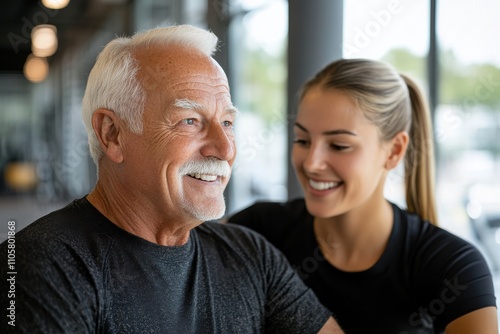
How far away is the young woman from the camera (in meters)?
1.89

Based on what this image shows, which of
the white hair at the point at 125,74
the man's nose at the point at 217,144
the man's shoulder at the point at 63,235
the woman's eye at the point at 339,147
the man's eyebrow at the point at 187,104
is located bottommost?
the man's shoulder at the point at 63,235

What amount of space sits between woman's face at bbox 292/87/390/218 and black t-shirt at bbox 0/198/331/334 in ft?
1.03

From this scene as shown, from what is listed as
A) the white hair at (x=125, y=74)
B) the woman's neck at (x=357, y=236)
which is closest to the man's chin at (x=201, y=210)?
the white hair at (x=125, y=74)

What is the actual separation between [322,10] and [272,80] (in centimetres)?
250

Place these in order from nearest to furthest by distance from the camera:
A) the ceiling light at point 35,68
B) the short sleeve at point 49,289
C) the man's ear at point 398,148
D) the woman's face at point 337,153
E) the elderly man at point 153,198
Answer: the short sleeve at point 49,289
the elderly man at point 153,198
the woman's face at point 337,153
the man's ear at point 398,148
the ceiling light at point 35,68

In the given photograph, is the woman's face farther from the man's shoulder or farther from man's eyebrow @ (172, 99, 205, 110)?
the man's shoulder

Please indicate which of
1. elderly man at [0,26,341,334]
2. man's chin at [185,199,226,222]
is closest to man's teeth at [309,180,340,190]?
elderly man at [0,26,341,334]

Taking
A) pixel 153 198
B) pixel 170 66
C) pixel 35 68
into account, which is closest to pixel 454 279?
pixel 153 198

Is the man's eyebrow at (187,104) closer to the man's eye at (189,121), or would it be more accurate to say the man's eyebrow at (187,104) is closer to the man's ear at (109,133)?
the man's eye at (189,121)

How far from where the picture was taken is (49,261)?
1359mm

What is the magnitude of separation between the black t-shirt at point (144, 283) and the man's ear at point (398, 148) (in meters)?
0.55

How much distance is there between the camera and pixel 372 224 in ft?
6.93

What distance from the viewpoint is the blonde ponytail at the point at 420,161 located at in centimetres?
222

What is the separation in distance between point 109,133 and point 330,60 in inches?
74.2
